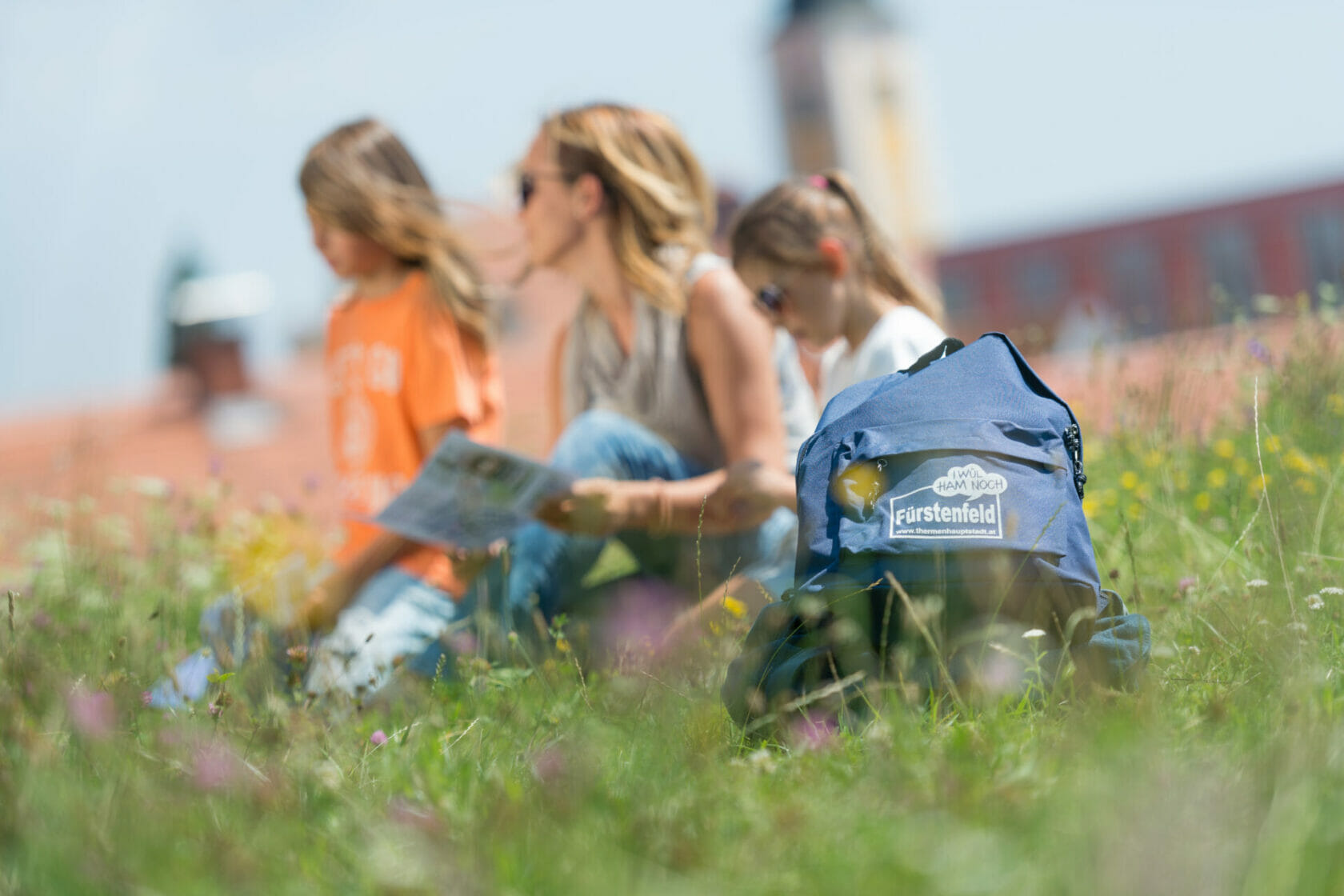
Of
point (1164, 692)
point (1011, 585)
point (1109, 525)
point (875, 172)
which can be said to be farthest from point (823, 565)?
point (875, 172)

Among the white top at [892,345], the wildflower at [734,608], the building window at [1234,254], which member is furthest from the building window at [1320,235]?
the wildflower at [734,608]

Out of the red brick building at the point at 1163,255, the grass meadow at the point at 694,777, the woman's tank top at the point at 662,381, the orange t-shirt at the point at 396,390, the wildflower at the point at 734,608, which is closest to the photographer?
the grass meadow at the point at 694,777

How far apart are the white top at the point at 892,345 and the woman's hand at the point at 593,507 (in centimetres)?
47

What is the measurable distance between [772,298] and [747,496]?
45 cm

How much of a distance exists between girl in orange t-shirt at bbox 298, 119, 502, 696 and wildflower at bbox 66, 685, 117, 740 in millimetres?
1672

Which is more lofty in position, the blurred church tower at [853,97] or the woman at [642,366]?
the blurred church tower at [853,97]

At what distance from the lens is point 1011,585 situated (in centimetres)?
176

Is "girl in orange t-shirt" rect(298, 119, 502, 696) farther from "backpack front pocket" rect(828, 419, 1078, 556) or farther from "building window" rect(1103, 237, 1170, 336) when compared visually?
"building window" rect(1103, 237, 1170, 336)

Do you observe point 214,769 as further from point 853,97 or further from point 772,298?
point 853,97

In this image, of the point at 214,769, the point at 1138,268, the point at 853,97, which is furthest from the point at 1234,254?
the point at 214,769

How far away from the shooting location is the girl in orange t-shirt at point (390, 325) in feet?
11.0

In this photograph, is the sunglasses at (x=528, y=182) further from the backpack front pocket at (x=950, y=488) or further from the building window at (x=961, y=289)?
the building window at (x=961, y=289)

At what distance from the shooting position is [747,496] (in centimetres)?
263

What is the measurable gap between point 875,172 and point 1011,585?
46711mm
